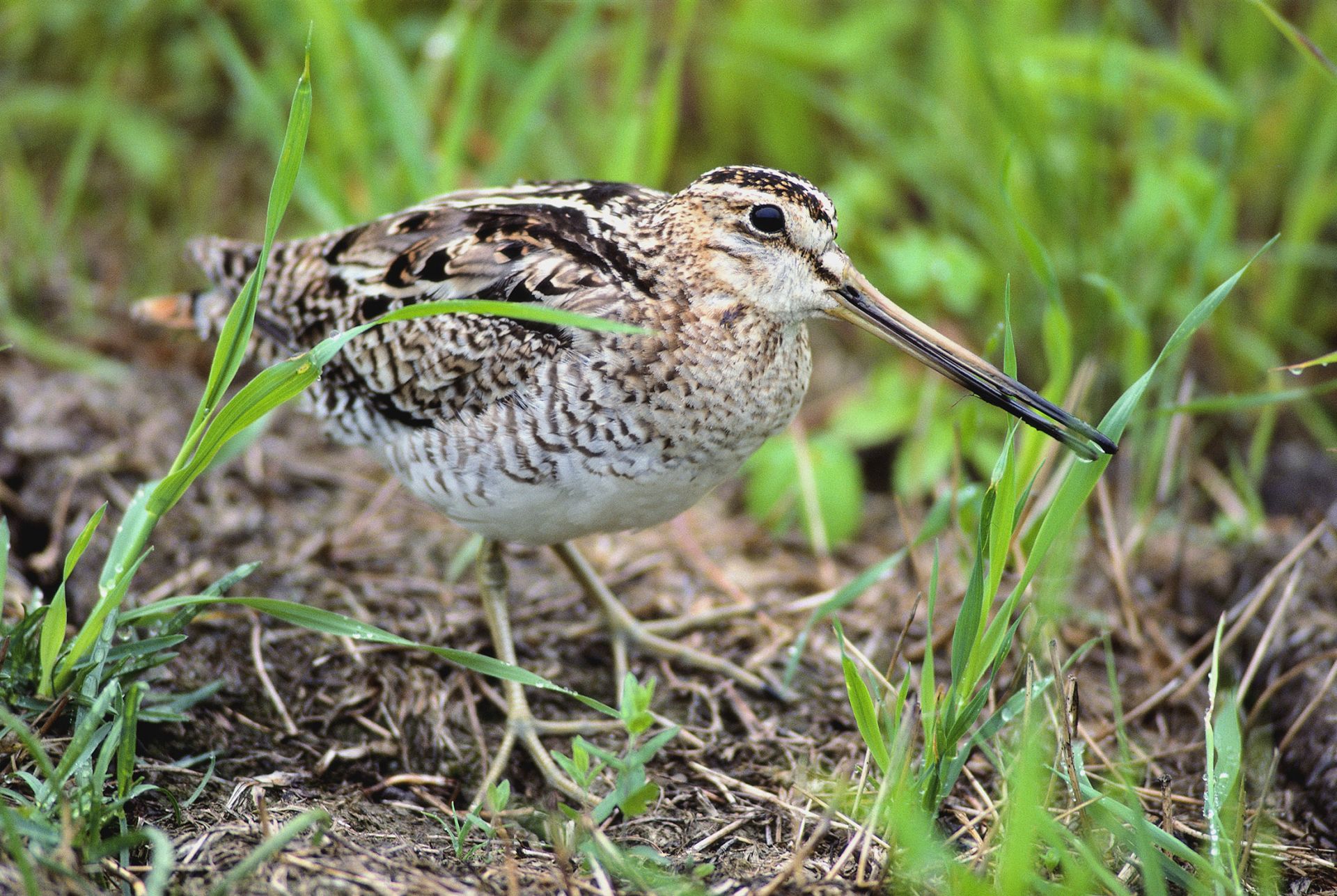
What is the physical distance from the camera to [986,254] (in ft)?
14.9

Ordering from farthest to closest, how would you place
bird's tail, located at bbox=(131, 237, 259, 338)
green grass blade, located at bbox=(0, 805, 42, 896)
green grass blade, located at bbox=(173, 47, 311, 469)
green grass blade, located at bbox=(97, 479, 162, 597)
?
bird's tail, located at bbox=(131, 237, 259, 338), green grass blade, located at bbox=(97, 479, 162, 597), green grass blade, located at bbox=(173, 47, 311, 469), green grass blade, located at bbox=(0, 805, 42, 896)

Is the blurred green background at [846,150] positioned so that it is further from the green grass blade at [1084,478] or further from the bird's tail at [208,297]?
the green grass blade at [1084,478]

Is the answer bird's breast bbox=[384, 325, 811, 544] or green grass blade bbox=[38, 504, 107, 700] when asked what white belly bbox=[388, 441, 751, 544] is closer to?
bird's breast bbox=[384, 325, 811, 544]

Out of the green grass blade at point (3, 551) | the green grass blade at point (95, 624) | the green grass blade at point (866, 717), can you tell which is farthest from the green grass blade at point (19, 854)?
the green grass blade at point (866, 717)

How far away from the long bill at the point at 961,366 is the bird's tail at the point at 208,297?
168cm

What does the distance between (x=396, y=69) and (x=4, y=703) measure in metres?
2.46

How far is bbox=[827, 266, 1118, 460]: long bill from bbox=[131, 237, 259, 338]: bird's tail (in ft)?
5.51

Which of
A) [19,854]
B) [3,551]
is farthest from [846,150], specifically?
[19,854]

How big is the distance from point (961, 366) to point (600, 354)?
776 mm

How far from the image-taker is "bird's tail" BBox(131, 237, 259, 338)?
3475 millimetres

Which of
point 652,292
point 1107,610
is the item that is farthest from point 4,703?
point 1107,610

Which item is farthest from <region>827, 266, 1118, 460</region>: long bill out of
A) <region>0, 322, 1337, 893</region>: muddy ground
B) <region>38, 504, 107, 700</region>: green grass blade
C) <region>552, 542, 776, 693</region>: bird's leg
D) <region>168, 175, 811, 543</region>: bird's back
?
<region>38, 504, 107, 700</region>: green grass blade

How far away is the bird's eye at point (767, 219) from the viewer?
9.19ft

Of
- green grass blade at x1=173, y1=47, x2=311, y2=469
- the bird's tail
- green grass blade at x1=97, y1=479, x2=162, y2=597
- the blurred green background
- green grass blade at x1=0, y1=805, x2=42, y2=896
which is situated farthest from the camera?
the blurred green background
